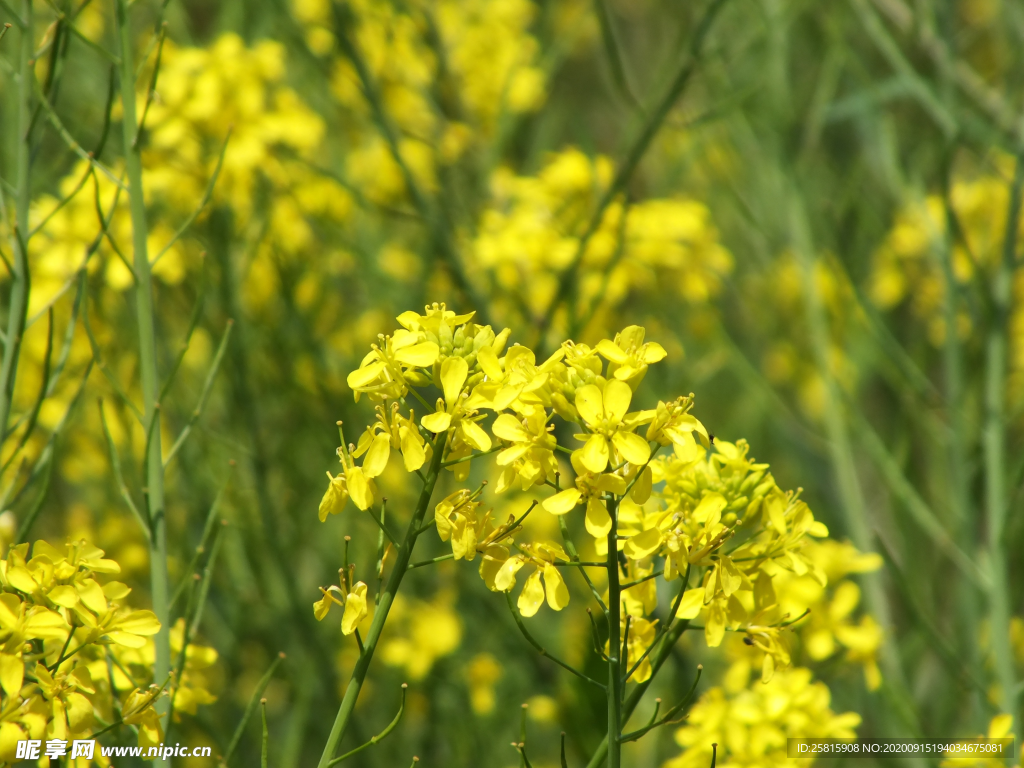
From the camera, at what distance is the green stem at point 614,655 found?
0.94 metres

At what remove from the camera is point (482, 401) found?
92 centimetres

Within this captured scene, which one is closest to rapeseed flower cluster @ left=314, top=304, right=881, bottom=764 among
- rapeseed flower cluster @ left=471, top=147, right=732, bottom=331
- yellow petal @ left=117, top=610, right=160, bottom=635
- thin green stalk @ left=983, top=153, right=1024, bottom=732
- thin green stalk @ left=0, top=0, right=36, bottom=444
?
yellow petal @ left=117, top=610, right=160, bottom=635

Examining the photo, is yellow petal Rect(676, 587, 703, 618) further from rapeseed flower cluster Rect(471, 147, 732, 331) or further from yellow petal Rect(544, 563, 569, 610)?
rapeseed flower cluster Rect(471, 147, 732, 331)

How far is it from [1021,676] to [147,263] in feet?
8.25

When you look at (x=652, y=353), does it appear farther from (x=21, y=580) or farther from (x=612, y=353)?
(x=21, y=580)

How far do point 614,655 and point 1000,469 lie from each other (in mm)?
1208

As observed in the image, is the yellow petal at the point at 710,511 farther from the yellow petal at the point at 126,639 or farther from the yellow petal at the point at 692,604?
the yellow petal at the point at 126,639

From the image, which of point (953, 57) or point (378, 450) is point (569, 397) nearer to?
point (378, 450)

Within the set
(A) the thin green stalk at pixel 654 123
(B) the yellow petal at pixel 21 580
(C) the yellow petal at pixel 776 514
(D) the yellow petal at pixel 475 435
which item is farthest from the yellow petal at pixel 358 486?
(A) the thin green stalk at pixel 654 123

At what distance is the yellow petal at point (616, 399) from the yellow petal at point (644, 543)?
0.13m

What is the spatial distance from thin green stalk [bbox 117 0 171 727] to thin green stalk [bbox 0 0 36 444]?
0.38ft

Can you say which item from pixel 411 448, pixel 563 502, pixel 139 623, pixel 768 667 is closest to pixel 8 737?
pixel 139 623

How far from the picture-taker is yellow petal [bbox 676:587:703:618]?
102cm

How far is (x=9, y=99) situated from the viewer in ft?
8.00
